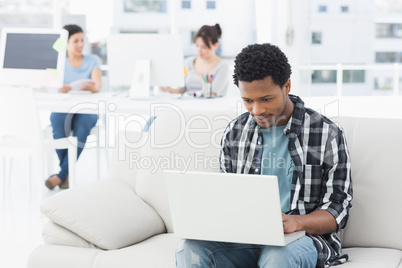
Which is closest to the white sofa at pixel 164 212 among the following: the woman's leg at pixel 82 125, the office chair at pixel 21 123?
the office chair at pixel 21 123

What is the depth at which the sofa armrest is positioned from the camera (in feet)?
6.90

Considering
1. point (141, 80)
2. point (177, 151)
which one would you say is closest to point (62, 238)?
point (177, 151)

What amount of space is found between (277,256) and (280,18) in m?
3.31

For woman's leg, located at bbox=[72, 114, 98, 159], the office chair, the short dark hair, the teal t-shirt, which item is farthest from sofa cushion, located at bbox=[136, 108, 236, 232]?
woman's leg, located at bbox=[72, 114, 98, 159]

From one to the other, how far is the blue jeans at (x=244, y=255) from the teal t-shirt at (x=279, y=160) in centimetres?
19

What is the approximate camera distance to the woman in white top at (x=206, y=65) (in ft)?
14.4

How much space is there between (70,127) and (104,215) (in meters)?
2.42

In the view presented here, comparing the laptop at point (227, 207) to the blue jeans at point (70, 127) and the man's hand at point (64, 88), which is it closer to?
the man's hand at point (64, 88)

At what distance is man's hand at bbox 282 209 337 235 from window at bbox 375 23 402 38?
3.62 meters

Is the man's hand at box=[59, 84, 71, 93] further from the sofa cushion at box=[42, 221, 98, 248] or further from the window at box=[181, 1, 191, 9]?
the sofa cushion at box=[42, 221, 98, 248]

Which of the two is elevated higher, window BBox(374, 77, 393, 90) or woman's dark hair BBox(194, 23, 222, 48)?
woman's dark hair BBox(194, 23, 222, 48)

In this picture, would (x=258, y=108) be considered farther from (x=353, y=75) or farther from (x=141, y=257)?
(x=353, y=75)

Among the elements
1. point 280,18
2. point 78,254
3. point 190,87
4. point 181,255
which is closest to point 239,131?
point 181,255

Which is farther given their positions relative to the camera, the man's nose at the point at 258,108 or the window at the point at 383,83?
the window at the point at 383,83
